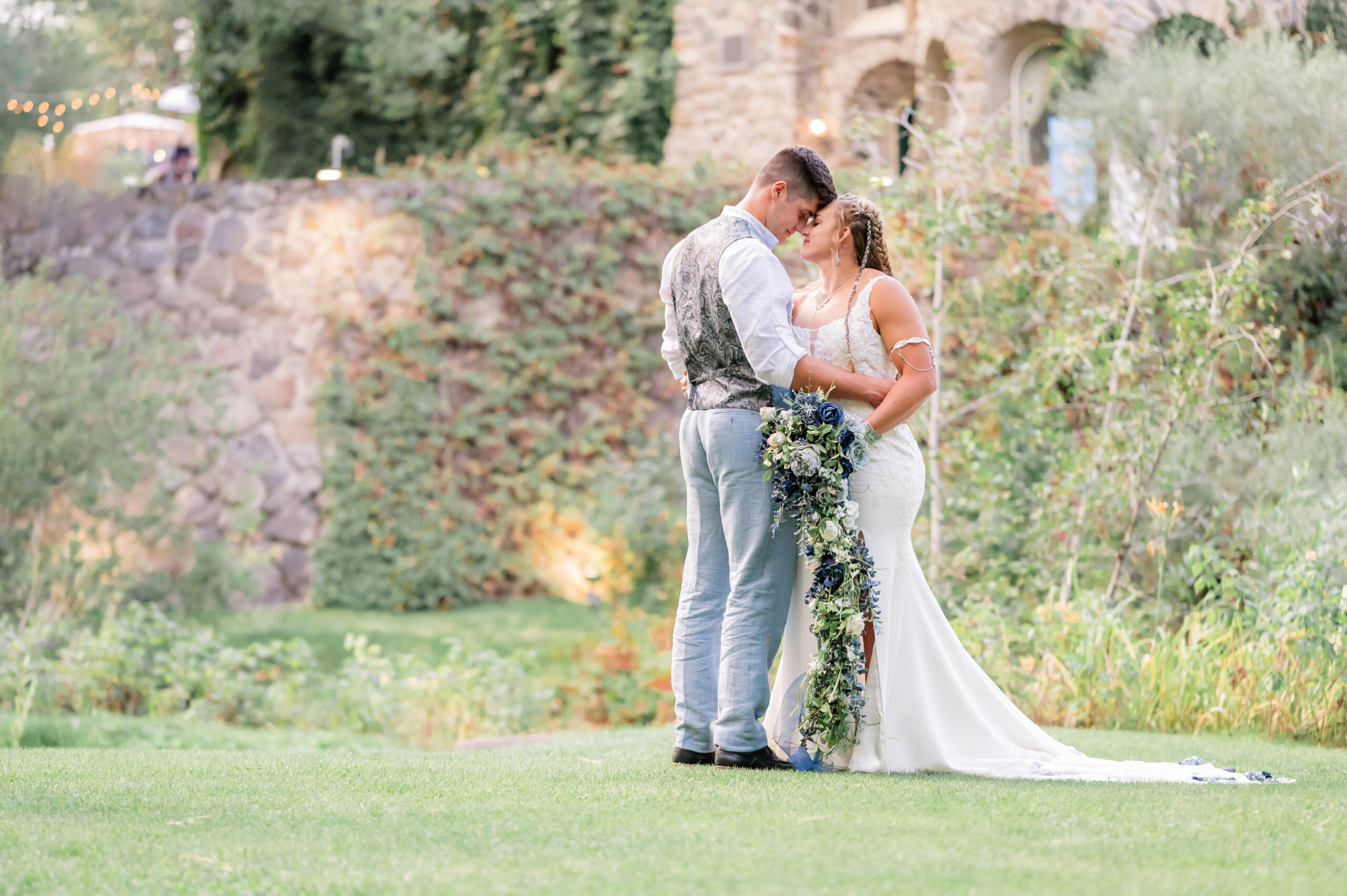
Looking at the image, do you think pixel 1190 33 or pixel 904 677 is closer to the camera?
pixel 904 677

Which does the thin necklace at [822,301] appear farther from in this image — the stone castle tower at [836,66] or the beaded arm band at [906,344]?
the stone castle tower at [836,66]

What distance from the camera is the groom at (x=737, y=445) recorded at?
3500mm

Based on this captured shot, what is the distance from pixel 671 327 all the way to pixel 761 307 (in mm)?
508

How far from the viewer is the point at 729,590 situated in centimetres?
372

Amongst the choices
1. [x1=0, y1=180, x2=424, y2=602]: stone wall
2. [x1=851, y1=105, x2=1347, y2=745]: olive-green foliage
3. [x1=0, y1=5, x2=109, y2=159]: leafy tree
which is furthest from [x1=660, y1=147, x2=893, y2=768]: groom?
[x1=0, y1=5, x2=109, y2=159]: leafy tree

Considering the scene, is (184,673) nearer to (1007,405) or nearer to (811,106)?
(1007,405)

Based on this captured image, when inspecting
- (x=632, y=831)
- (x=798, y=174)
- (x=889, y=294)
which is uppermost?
(x=798, y=174)

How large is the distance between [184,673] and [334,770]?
10.4 feet

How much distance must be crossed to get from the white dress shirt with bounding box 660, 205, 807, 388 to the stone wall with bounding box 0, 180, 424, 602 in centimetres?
590

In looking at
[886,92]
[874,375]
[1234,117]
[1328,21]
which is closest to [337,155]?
[886,92]

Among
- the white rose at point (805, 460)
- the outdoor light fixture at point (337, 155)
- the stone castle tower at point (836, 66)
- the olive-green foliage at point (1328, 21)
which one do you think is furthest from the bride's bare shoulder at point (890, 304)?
the stone castle tower at point (836, 66)

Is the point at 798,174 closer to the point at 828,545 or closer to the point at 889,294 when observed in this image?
the point at 889,294

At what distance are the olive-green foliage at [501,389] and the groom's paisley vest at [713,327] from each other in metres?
4.87

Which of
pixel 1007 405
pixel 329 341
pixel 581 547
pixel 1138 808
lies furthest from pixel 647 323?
pixel 1138 808
